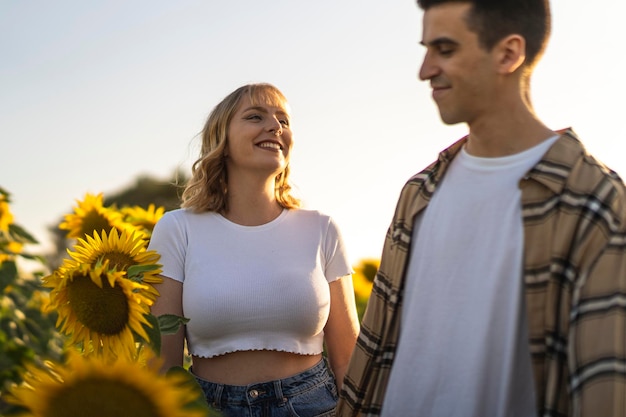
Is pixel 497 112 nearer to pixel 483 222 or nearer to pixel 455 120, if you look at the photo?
pixel 455 120

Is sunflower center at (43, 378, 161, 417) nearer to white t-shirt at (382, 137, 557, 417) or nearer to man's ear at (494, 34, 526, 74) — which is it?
white t-shirt at (382, 137, 557, 417)

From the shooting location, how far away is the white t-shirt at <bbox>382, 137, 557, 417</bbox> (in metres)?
2.31

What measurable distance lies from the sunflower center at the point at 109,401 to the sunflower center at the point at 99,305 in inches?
30.6

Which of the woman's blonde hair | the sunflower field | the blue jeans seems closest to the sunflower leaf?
the sunflower field

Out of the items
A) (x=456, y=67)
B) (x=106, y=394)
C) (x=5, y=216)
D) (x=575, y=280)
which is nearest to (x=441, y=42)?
(x=456, y=67)

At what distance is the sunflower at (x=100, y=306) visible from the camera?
236 cm

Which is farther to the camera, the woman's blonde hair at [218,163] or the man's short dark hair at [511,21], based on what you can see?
the woman's blonde hair at [218,163]

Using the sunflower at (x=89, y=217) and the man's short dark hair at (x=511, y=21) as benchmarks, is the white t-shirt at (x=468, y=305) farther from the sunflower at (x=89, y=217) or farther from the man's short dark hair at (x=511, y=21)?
the sunflower at (x=89, y=217)

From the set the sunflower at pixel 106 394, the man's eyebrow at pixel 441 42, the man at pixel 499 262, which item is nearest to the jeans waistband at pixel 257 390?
the man at pixel 499 262

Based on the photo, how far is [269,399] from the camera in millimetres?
3168

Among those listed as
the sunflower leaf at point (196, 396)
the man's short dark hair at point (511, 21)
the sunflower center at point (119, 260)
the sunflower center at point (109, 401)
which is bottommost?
the sunflower center at point (109, 401)

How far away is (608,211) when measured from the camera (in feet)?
7.04

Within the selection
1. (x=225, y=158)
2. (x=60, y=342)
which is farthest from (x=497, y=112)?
(x=60, y=342)

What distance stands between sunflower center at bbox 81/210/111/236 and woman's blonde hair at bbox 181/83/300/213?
0.47 meters
